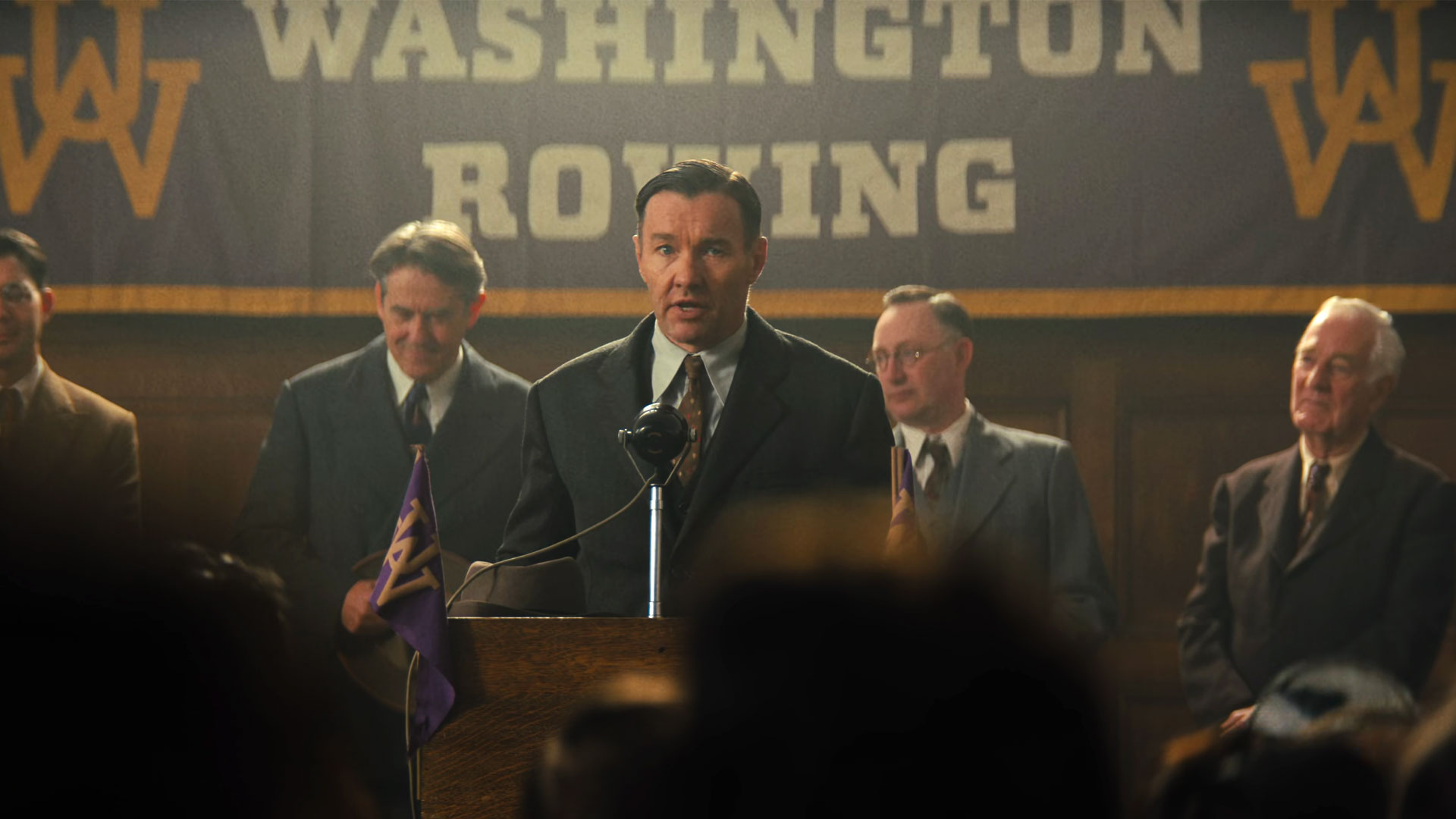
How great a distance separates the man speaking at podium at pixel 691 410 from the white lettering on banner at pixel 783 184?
5.85ft

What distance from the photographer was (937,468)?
435 centimetres

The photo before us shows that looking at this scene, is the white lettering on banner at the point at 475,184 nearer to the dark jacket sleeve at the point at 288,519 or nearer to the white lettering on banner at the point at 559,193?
the white lettering on banner at the point at 559,193

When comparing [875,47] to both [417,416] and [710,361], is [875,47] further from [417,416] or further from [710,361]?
[710,361]

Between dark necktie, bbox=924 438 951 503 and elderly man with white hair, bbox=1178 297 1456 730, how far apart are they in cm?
82

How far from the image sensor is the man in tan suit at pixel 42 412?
442 centimetres

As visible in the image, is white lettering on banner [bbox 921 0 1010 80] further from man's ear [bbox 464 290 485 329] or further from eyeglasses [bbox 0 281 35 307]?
eyeglasses [bbox 0 281 35 307]

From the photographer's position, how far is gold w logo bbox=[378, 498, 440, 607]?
1890mm

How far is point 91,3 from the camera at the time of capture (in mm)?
4559

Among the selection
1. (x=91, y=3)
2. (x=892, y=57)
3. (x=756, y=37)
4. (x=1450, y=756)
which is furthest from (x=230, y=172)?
(x=1450, y=756)

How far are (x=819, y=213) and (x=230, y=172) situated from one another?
70.7 inches

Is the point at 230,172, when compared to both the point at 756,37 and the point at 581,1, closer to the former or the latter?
the point at 581,1

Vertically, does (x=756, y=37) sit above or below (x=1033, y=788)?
above

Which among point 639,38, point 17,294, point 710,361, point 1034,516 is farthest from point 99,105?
point 1034,516

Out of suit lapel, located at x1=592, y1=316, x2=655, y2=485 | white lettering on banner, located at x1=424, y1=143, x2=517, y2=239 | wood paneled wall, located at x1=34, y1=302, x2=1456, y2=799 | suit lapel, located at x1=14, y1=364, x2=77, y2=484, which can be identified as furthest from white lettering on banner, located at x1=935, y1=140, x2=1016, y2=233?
suit lapel, located at x1=14, y1=364, x2=77, y2=484
